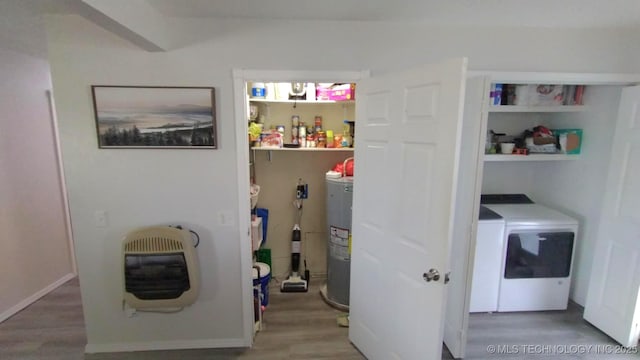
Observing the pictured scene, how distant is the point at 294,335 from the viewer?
2.47 m

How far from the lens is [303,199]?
10.7 feet

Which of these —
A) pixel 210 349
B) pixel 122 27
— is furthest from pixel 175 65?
pixel 210 349

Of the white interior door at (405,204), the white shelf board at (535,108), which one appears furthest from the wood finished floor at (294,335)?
the white shelf board at (535,108)

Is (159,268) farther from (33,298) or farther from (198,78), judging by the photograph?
(33,298)

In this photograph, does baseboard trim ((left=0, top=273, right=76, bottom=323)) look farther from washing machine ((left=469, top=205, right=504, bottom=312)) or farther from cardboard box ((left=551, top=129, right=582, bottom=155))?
cardboard box ((left=551, top=129, right=582, bottom=155))

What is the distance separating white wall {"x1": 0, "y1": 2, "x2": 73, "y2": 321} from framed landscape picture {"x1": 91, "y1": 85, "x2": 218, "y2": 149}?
1.04 m

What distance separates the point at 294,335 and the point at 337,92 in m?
2.09

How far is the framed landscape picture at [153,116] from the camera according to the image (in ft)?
6.40

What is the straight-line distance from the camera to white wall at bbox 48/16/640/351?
1939 millimetres

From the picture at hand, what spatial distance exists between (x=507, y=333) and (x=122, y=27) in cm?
336

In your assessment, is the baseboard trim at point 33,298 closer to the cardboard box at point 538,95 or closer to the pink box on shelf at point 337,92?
the pink box on shelf at point 337,92

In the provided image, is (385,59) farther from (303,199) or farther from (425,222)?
(303,199)

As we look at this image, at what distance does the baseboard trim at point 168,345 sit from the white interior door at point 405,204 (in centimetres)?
98

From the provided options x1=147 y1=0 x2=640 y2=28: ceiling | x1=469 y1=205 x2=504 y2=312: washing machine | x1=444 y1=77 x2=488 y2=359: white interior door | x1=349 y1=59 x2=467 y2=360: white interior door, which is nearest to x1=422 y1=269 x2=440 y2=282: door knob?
x1=349 y1=59 x2=467 y2=360: white interior door
